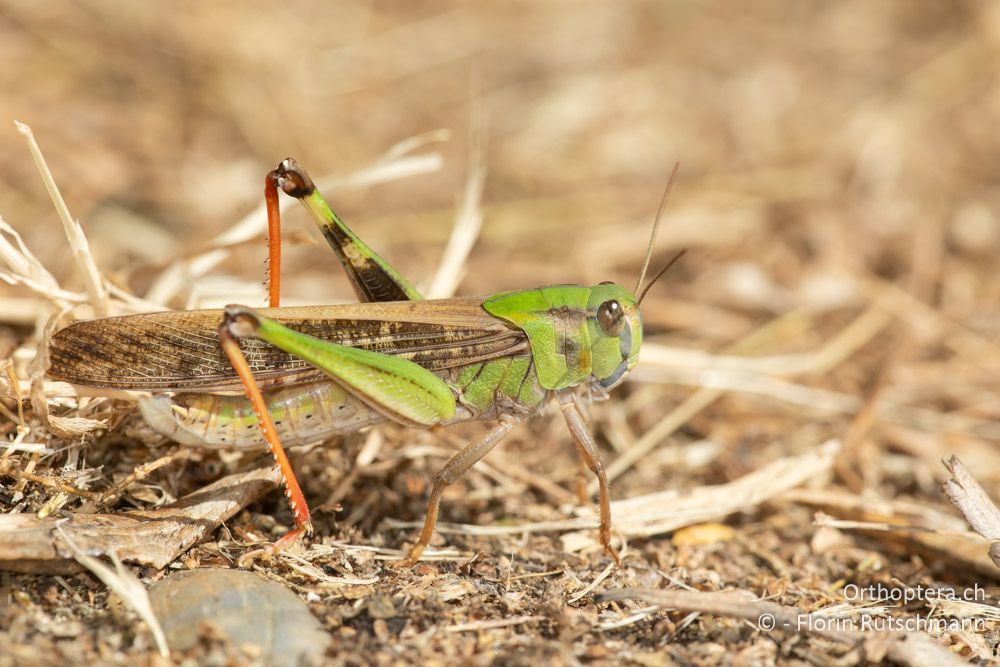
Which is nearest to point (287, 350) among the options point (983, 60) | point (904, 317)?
point (904, 317)

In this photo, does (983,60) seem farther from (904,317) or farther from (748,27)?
(904,317)

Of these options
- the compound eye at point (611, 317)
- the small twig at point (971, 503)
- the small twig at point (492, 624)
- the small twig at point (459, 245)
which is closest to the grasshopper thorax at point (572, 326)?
the compound eye at point (611, 317)

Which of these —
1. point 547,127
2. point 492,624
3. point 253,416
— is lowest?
point 492,624

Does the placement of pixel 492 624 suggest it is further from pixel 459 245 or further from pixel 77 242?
pixel 459 245

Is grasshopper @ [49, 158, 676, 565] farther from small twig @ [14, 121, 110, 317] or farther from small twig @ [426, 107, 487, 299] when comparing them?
small twig @ [426, 107, 487, 299]

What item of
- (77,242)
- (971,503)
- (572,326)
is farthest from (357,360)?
(971,503)

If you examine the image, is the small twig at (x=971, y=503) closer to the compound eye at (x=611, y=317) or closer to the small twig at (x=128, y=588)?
the compound eye at (x=611, y=317)
